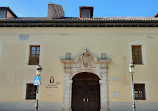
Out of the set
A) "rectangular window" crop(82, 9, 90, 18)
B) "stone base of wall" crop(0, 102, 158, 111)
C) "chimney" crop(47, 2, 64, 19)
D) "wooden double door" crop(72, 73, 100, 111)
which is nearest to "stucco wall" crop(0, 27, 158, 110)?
"stone base of wall" crop(0, 102, 158, 111)

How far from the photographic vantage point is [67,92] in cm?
1103

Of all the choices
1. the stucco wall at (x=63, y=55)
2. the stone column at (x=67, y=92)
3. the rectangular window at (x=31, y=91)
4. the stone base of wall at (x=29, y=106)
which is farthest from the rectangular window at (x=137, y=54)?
the rectangular window at (x=31, y=91)

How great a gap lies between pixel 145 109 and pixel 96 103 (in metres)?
3.24

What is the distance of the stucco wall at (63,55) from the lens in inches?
436

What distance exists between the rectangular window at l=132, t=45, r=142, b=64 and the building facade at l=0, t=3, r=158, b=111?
0.07 m

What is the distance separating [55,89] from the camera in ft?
36.5

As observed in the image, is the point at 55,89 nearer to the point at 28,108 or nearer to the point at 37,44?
the point at 28,108

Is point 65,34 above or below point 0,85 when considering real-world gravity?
above

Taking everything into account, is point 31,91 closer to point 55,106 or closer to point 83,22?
point 55,106

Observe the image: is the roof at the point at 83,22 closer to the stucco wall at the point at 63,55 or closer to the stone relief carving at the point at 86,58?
the stucco wall at the point at 63,55

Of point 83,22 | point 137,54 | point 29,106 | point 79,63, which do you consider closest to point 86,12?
point 83,22

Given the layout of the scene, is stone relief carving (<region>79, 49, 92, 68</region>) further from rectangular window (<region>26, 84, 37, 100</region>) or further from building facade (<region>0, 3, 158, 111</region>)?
rectangular window (<region>26, 84, 37, 100</region>)

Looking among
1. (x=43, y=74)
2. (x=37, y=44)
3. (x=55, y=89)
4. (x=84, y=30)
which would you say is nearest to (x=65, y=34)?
(x=84, y=30)

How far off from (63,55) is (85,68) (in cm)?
184
